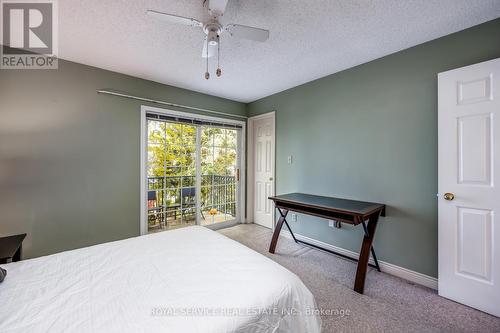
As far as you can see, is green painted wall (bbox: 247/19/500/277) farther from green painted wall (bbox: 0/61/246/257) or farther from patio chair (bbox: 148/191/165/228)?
green painted wall (bbox: 0/61/246/257)

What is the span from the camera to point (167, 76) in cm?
290

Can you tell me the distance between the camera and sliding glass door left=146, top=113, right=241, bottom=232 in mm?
3193

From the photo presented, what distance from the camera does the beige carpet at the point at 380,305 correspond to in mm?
1583

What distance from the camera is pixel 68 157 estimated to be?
245 cm

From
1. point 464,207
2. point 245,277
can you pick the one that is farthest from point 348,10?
point 245,277

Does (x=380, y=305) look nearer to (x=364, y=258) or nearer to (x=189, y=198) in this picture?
(x=364, y=258)

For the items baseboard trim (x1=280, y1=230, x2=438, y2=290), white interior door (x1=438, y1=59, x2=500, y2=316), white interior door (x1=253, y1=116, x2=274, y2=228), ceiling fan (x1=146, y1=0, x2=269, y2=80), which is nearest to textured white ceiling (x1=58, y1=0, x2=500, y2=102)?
ceiling fan (x1=146, y1=0, x2=269, y2=80)

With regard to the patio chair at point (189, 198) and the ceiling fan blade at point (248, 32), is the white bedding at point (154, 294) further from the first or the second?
the patio chair at point (189, 198)

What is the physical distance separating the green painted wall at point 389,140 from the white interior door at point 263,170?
739 millimetres

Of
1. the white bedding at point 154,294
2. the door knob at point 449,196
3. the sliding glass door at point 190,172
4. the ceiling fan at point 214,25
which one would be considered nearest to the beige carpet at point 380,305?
the white bedding at point 154,294

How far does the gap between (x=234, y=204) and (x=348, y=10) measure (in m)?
3.46

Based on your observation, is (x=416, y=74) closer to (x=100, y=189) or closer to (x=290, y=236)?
(x=290, y=236)

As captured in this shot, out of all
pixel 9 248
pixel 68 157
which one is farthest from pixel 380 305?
pixel 68 157

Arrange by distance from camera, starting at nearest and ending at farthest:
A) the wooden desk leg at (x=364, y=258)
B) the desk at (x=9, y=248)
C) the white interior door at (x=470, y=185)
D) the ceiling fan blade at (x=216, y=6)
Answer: the ceiling fan blade at (x=216, y=6) < the desk at (x=9, y=248) < the white interior door at (x=470, y=185) < the wooden desk leg at (x=364, y=258)
